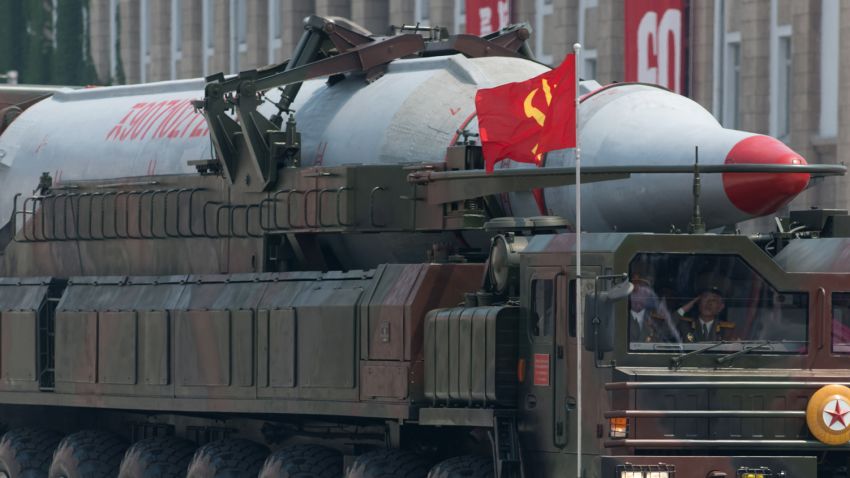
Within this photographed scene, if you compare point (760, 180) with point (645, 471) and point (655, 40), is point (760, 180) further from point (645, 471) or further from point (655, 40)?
point (655, 40)

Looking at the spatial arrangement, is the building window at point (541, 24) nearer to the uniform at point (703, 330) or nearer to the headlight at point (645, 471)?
the uniform at point (703, 330)

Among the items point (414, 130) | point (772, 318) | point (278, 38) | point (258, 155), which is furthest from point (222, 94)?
point (278, 38)

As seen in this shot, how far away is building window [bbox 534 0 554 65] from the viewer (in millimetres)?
54000

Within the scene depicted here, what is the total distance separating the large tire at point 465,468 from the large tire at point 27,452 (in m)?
6.42

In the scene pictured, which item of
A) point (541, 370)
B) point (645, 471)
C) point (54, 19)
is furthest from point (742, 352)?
point (54, 19)

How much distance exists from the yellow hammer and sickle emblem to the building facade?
1121 inches

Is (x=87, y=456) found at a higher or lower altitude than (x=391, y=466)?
lower

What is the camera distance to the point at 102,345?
20.1 metres

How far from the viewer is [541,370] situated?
1523cm

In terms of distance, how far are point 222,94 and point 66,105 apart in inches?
168

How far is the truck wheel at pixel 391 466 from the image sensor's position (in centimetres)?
1664

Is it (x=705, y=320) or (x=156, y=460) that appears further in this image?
(x=156, y=460)

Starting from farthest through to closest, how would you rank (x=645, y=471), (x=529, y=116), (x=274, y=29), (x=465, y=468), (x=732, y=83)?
(x=274, y=29)
(x=732, y=83)
(x=529, y=116)
(x=465, y=468)
(x=645, y=471)

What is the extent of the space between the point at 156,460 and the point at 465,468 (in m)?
4.83
